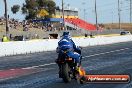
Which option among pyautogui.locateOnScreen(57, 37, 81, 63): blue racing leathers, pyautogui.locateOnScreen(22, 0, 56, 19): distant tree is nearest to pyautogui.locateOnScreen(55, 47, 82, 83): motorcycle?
pyautogui.locateOnScreen(57, 37, 81, 63): blue racing leathers

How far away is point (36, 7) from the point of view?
381 ft

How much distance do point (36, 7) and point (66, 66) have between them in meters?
102

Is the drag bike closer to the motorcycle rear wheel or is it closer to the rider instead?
the motorcycle rear wheel

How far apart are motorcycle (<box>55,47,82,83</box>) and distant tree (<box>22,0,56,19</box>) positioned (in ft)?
321

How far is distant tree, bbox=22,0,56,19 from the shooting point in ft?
378

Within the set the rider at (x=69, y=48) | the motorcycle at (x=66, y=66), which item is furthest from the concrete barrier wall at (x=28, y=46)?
the motorcycle at (x=66, y=66)

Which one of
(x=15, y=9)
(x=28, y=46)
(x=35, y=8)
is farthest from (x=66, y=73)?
(x=15, y=9)

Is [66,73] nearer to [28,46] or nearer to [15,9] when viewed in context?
[28,46]

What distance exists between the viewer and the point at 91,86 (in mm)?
14211

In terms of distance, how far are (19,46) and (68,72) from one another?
24.2 m

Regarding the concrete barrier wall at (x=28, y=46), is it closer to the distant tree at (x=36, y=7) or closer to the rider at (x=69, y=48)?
the rider at (x=69, y=48)

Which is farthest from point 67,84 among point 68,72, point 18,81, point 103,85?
point 18,81

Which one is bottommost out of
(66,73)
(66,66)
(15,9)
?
(66,73)

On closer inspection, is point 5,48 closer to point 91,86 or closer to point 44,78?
point 44,78
